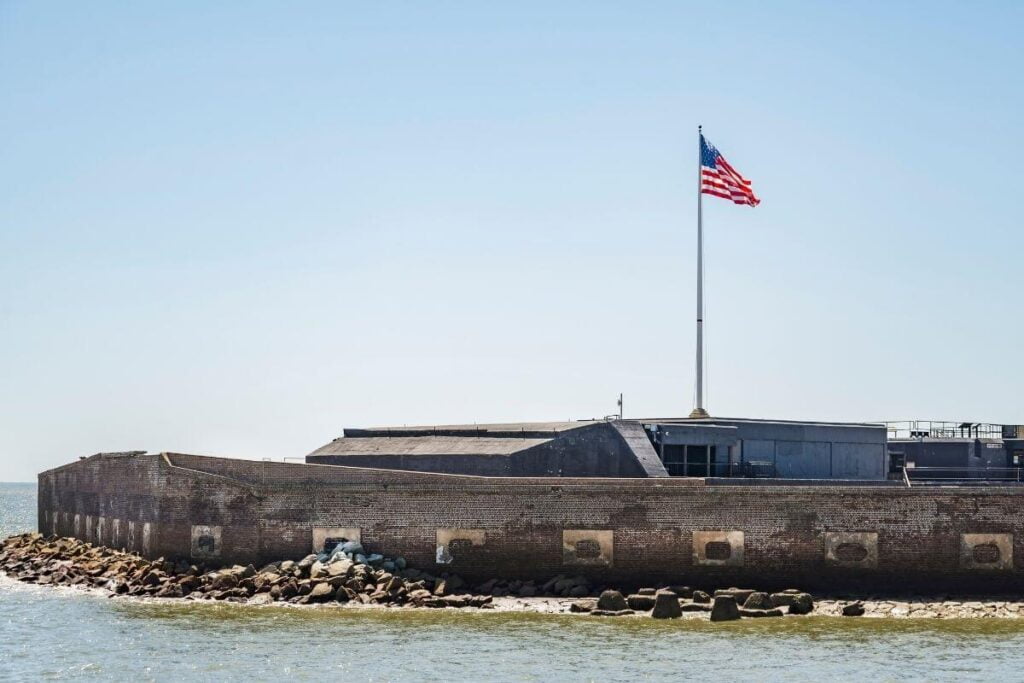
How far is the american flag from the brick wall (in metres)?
10.7

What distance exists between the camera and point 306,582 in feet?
118

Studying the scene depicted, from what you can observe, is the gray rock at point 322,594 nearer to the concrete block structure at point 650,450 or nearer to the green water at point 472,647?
the green water at point 472,647

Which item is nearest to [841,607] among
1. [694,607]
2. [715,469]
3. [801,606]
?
[801,606]

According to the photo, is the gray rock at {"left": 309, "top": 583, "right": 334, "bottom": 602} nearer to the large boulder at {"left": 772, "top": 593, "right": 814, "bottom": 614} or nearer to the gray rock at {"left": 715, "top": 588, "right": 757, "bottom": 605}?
the gray rock at {"left": 715, "top": 588, "right": 757, "bottom": 605}

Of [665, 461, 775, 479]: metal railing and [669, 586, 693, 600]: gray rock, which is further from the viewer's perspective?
[665, 461, 775, 479]: metal railing

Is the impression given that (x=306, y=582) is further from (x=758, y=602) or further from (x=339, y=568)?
(x=758, y=602)

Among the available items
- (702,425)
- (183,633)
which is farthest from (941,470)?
(183,633)

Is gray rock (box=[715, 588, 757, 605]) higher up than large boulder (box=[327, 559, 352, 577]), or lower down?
lower down

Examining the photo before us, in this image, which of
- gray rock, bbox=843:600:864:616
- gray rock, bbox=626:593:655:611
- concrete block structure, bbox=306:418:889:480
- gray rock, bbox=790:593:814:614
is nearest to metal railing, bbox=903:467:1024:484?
concrete block structure, bbox=306:418:889:480

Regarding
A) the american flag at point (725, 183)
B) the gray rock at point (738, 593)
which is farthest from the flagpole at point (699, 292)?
the gray rock at point (738, 593)

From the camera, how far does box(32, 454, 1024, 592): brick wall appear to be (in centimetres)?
3581

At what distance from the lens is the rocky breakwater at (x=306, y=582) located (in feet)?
116

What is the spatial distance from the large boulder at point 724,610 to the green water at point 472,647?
1.27 feet

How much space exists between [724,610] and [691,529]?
3095 millimetres
